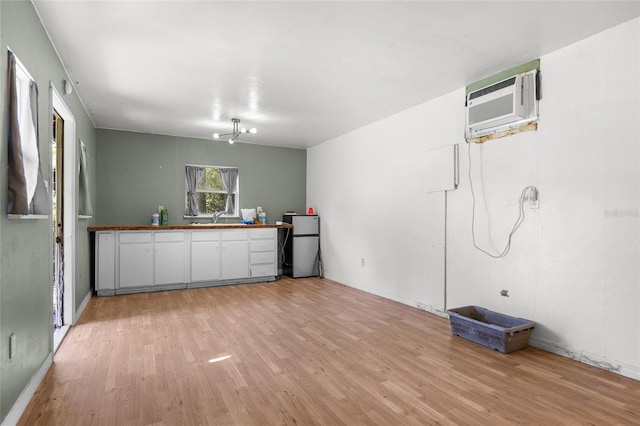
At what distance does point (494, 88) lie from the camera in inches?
132

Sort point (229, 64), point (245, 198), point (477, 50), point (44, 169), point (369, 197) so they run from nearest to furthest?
point (44, 169)
point (477, 50)
point (229, 64)
point (369, 197)
point (245, 198)

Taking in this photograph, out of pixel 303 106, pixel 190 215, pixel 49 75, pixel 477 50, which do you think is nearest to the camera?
pixel 49 75

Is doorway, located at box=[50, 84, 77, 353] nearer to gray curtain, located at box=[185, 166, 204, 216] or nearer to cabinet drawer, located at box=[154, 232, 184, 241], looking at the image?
cabinet drawer, located at box=[154, 232, 184, 241]

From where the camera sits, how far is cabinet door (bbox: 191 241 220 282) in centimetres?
553

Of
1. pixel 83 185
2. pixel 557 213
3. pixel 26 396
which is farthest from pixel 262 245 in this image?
pixel 557 213

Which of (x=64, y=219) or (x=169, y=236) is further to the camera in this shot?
(x=169, y=236)

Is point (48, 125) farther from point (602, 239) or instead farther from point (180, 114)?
point (602, 239)

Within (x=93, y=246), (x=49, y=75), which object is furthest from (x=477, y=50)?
(x=93, y=246)

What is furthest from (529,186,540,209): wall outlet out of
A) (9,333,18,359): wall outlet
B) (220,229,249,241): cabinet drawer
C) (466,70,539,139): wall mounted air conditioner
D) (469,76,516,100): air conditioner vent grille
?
(220,229,249,241): cabinet drawer

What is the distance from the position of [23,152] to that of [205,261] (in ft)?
12.5

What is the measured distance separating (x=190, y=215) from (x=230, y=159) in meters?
1.24

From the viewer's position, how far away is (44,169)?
256cm

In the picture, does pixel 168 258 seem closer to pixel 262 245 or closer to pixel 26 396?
pixel 262 245

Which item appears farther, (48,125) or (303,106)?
(303,106)
